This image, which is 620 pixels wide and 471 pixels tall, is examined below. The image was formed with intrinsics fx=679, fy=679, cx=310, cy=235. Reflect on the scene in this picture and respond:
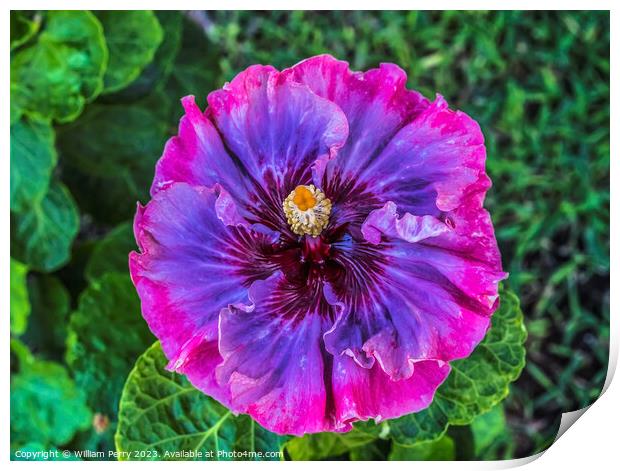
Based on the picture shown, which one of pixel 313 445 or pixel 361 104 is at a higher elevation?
pixel 361 104

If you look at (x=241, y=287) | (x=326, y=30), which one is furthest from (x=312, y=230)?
(x=326, y=30)

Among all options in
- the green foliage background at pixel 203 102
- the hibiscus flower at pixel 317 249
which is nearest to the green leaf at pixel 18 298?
the green foliage background at pixel 203 102

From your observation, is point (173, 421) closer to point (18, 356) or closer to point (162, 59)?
point (18, 356)

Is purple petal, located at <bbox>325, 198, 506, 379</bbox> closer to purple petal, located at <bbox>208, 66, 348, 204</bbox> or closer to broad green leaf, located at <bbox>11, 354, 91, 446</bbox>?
purple petal, located at <bbox>208, 66, 348, 204</bbox>

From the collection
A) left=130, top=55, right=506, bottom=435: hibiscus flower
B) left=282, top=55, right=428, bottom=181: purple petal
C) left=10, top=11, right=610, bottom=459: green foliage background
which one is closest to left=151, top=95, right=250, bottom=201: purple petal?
left=130, top=55, right=506, bottom=435: hibiscus flower

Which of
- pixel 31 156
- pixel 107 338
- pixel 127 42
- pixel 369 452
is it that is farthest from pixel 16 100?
pixel 369 452

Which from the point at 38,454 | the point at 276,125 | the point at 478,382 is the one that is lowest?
the point at 38,454
